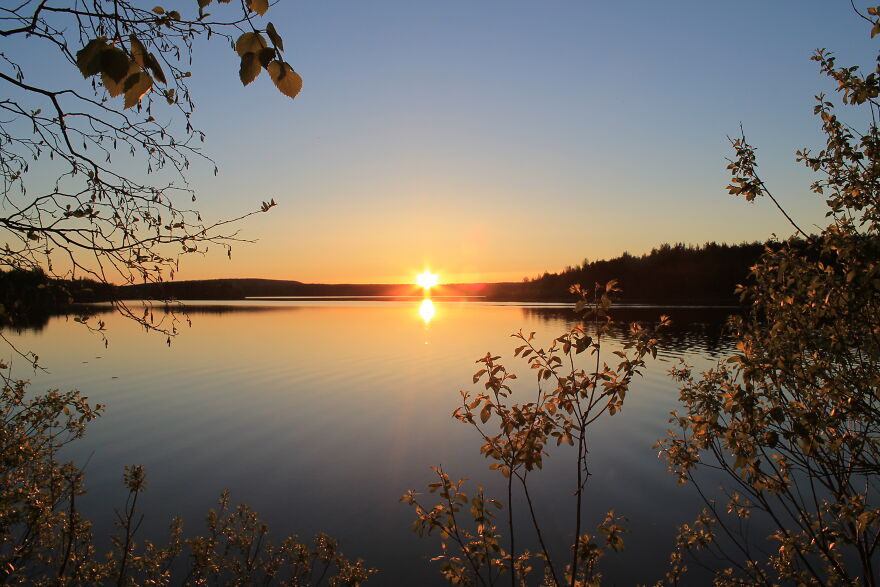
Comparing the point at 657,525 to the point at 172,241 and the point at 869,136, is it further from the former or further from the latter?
the point at 172,241

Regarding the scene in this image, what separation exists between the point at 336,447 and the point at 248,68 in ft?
51.9

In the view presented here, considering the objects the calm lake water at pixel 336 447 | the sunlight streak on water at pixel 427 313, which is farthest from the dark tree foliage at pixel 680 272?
the calm lake water at pixel 336 447

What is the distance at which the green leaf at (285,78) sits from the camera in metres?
2.03

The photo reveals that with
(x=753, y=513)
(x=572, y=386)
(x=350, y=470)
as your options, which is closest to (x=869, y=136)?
(x=572, y=386)

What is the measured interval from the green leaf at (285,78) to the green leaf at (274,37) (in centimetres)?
6

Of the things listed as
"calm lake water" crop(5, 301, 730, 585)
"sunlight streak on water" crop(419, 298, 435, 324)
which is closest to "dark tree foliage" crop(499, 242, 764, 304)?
"sunlight streak on water" crop(419, 298, 435, 324)

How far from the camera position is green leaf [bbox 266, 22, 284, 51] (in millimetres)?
1948

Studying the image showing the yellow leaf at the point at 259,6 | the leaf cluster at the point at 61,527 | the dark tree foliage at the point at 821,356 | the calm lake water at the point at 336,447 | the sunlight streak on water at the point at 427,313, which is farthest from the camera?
the sunlight streak on water at the point at 427,313

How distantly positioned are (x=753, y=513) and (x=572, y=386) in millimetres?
11135

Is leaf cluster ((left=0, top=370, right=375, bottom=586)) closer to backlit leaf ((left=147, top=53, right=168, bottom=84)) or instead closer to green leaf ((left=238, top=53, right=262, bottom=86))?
backlit leaf ((left=147, top=53, right=168, bottom=84))

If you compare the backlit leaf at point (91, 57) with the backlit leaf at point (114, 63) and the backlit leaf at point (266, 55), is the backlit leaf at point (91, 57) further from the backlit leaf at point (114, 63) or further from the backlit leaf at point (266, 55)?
the backlit leaf at point (266, 55)

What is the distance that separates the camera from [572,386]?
4.25m

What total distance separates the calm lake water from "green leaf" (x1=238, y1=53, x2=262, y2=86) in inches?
371

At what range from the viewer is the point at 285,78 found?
2.05 m
